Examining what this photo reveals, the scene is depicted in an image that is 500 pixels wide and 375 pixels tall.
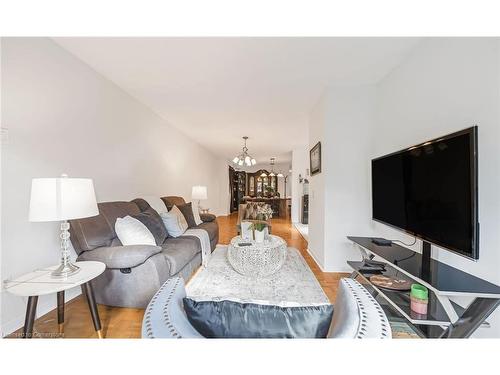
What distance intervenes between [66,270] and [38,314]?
0.84 metres

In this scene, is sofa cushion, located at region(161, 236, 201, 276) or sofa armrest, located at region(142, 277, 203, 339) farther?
sofa cushion, located at region(161, 236, 201, 276)

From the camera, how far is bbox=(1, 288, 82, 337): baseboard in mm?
1659

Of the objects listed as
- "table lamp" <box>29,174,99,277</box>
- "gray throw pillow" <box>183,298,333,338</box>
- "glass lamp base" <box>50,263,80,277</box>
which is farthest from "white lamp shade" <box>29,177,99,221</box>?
"gray throw pillow" <box>183,298,333,338</box>

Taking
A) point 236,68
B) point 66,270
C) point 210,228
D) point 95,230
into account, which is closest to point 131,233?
point 95,230

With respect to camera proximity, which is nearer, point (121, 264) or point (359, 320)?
point (359, 320)

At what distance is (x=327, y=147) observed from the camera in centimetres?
301

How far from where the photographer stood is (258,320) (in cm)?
73

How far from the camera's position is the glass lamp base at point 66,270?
148cm

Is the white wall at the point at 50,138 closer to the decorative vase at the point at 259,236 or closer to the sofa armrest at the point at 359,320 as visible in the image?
the decorative vase at the point at 259,236

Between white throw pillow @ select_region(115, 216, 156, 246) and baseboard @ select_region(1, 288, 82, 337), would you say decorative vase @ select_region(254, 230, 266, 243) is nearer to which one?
white throw pillow @ select_region(115, 216, 156, 246)

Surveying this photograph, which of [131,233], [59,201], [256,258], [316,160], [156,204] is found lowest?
[256,258]

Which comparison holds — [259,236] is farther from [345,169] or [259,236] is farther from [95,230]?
[95,230]

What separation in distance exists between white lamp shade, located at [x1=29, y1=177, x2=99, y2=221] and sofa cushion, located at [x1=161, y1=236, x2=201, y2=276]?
990 millimetres
